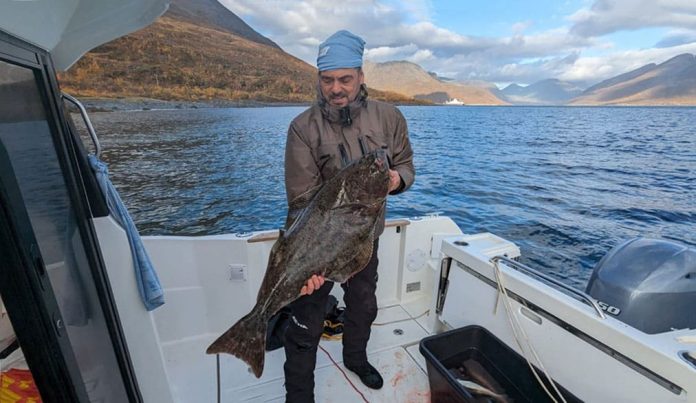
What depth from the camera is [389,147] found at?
108 inches

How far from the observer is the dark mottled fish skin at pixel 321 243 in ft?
7.49

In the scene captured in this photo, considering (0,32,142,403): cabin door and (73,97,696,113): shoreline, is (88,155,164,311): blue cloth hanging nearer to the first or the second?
(0,32,142,403): cabin door

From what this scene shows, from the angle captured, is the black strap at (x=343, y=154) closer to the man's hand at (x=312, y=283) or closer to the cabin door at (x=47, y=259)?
the man's hand at (x=312, y=283)

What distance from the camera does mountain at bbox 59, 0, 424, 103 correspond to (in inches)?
2421

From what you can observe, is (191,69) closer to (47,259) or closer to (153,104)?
(153,104)

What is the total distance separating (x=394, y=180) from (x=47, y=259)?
1.92 meters

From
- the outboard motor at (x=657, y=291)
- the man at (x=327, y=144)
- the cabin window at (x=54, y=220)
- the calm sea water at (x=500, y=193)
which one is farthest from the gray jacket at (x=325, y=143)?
the calm sea water at (x=500, y=193)

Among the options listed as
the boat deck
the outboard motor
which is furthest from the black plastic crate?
the outboard motor

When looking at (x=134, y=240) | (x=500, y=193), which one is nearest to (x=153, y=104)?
(x=500, y=193)

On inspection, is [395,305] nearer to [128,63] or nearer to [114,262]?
[114,262]

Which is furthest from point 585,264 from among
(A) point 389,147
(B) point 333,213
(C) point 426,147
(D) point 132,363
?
(C) point 426,147

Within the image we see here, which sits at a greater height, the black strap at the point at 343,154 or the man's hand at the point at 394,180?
the black strap at the point at 343,154

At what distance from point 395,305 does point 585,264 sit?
17.7 feet

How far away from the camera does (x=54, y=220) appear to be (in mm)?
1648
